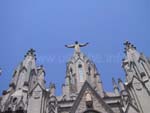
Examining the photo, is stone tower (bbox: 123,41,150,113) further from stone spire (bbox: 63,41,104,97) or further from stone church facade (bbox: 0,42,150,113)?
stone spire (bbox: 63,41,104,97)

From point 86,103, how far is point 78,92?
4257mm

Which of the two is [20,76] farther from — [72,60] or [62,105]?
[72,60]

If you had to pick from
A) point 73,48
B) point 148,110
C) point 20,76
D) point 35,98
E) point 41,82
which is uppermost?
point 73,48

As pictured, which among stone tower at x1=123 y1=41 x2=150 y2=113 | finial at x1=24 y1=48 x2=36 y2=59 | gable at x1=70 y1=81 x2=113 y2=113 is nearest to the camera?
stone tower at x1=123 y1=41 x2=150 y2=113

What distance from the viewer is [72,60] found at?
1253 inches

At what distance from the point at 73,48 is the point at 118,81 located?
10154 millimetres

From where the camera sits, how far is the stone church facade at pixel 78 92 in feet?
60.1

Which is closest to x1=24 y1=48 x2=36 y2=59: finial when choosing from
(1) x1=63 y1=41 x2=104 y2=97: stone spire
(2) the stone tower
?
(1) x1=63 y1=41 x2=104 y2=97: stone spire

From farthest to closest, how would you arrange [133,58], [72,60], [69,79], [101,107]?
[72,60] < [69,79] < [133,58] < [101,107]

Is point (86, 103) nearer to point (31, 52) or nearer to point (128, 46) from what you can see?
point (128, 46)

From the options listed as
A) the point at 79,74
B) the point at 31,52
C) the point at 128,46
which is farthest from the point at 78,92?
the point at 128,46

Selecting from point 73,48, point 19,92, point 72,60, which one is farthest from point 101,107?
point 73,48

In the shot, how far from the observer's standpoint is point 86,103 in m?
19.3

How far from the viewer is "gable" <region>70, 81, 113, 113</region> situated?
18922mm
